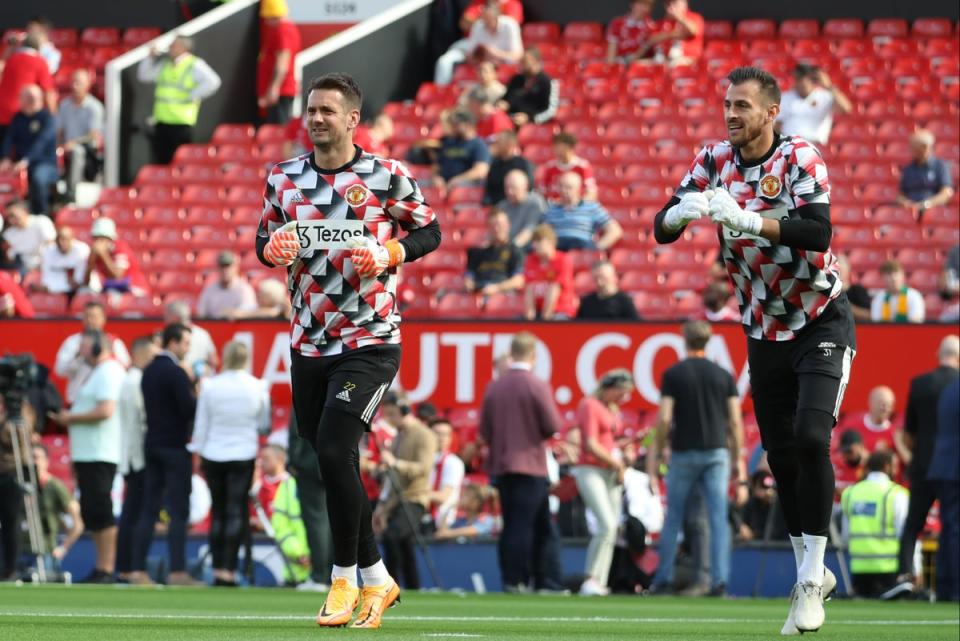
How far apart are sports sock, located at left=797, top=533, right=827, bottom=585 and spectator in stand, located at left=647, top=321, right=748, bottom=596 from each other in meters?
6.09

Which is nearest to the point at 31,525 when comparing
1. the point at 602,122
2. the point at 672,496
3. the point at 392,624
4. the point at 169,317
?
the point at 169,317

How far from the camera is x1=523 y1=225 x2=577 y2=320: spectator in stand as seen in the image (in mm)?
16875

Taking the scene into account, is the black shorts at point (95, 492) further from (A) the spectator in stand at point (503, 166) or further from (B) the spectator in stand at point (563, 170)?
(A) the spectator in stand at point (503, 166)

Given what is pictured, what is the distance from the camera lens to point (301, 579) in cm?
1477

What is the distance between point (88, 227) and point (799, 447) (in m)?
14.9

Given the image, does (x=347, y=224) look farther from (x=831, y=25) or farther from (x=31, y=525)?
(x=831, y=25)

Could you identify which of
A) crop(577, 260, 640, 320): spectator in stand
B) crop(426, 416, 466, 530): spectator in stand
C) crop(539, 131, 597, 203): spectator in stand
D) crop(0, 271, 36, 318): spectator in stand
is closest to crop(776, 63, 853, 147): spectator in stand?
crop(539, 131, 597, 203): spectator in stand

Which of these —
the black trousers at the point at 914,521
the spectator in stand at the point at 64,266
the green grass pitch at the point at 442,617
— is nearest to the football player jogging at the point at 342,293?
the green grass pitch at the point at 442,617

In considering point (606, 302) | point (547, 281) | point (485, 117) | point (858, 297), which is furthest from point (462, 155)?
point (858, 297)

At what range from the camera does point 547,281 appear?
56.1ft

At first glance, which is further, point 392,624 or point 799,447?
point 392,624

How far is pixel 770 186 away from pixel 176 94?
51.1 ft

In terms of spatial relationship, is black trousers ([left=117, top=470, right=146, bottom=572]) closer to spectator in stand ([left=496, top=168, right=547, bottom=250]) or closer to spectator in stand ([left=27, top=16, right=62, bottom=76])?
spectator in stand ([left=496, top=168, right=547, bottom=250])

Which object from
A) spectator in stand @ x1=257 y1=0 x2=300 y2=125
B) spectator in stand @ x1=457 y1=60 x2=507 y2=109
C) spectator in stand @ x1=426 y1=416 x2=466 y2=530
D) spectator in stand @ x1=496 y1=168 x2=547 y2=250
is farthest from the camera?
spectator in stand @ x1=257 y1=0 x2=300 y2=125
